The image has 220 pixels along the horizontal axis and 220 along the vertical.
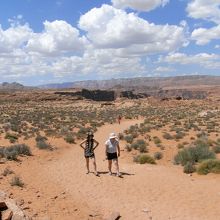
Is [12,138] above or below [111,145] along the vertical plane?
below

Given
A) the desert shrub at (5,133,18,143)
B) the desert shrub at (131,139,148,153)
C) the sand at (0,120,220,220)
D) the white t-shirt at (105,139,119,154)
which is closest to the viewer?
the sand at (0,120,220,220)

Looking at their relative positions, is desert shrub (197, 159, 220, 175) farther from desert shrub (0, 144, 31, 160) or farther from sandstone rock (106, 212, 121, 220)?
desert shrub (0, 144, 31, 160)

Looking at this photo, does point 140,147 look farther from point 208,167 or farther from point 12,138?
point 12,138

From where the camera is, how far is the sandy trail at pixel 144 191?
1038 cm

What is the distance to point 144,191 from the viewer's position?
1233cm

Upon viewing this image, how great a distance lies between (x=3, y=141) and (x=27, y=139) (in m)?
1.68

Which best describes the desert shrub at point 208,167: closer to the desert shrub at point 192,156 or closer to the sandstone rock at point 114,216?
the desert shrub at point 192,156

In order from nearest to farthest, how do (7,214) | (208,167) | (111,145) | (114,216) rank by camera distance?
(7,214) → (114,216) → (111,145) → (208,167)

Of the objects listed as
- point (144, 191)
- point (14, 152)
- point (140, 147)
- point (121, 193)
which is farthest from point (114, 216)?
point (140, 147)

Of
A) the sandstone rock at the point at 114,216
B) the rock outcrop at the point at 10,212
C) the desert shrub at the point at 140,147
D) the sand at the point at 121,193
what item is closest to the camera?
the rock outcrop at the point at 10,212

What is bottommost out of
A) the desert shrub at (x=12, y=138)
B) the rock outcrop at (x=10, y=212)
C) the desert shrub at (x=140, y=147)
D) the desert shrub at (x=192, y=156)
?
the desert shrub at (x=140, y=147)

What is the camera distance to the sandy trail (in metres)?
10.4

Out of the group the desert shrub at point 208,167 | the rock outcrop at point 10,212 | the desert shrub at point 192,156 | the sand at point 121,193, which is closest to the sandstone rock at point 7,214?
the rock outcrop at point 10,212

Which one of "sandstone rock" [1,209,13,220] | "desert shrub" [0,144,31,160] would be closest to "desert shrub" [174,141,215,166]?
"desert shrub" [0,144,31,160]
